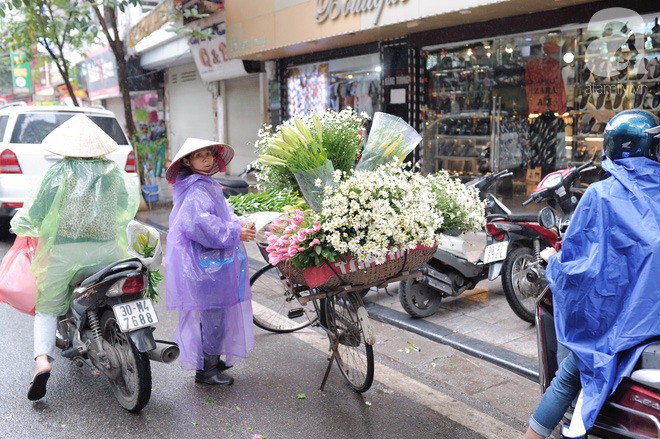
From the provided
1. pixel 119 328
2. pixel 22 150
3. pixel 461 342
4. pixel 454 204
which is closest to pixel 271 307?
pixel 461 342

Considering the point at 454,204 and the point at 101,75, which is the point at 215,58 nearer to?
the point at 101,75

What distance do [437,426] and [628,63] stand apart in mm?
5940

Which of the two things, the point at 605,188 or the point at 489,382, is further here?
the point at 489,382

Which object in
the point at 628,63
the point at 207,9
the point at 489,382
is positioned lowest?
the point at 489,382

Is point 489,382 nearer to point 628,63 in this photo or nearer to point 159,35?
point 628,63

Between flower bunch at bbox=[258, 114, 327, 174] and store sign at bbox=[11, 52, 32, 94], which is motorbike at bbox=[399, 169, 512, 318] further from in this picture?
store sign at bbox=[11, 52, 32, 94]

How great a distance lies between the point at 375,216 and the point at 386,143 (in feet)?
2.15

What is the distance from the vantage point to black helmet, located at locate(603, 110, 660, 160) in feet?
8.13

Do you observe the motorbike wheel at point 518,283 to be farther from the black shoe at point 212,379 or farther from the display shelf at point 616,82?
the display shelf at point 616,82

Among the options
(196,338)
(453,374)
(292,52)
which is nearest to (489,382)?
(453,374)

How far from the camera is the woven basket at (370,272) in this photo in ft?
11.3

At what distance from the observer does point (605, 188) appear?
2.44 meters

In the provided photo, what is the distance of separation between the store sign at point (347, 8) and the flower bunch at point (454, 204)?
16.6ft

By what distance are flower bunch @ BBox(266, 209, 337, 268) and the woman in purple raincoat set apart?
457 mm
